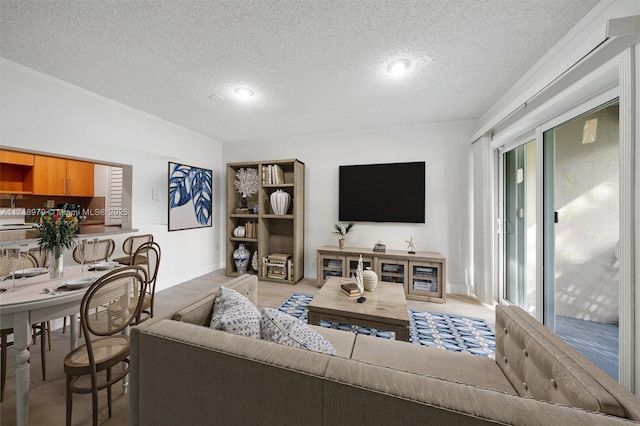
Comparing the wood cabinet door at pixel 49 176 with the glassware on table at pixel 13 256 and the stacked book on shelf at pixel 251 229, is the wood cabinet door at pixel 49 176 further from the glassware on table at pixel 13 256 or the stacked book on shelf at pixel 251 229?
the stacked book on shelf at pixel 251 229

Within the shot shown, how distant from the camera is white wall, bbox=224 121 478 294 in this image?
3.31m

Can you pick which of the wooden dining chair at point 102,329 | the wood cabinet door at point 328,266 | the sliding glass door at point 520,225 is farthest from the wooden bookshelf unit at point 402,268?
the wooden dining chair at point 102,329

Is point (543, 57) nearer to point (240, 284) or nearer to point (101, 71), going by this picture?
point (240, 284)

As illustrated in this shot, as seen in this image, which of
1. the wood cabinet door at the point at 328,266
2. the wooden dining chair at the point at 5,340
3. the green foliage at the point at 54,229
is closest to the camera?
the wooden dining chair at the point at 5,340

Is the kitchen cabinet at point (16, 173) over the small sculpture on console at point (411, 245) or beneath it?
over

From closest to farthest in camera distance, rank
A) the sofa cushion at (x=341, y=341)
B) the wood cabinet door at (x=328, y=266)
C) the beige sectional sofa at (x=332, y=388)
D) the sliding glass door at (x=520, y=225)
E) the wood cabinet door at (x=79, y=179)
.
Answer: the beige sectional sofa at (x=332, y=388) < the sofa cushion at (x=341, y=341) < the sliding glass door at (x=520, y=225) < the wood cabinet door at (x=328, y=266) < the wood cabinet door at (x=79, y=179)

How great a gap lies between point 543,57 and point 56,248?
4.03 metres

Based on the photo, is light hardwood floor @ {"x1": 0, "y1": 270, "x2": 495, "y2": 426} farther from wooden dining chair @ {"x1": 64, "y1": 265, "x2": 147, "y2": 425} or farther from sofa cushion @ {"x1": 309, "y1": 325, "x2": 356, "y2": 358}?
sofa cushion @ {"x1": 309, "y1": 325, "x2": 356, "y2": 358}

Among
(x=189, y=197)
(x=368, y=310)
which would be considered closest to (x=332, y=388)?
(x=368, y=310)

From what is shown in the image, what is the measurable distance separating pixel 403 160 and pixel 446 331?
7.74 feet

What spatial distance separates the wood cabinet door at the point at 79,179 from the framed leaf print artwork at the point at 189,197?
1638 millimetres

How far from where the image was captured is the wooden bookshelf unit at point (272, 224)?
12.1 feet

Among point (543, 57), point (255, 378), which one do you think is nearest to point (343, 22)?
point (543, 57)

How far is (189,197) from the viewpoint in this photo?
3748 mm
